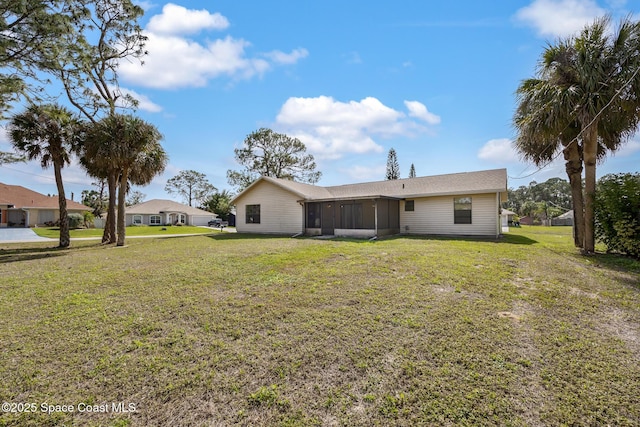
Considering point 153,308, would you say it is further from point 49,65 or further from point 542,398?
point 49,65

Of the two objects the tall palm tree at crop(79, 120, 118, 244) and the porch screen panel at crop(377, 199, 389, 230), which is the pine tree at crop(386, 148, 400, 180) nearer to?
the porch screen panel at crop(377, 199, 389, 230)

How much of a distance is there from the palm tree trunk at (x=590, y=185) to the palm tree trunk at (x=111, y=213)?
69.2 feet

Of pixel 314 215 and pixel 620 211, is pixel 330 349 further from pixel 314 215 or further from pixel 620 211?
pixel 314 215

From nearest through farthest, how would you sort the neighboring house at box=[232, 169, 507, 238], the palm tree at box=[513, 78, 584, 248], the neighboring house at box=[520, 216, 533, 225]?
the palm tree at box=[513, 78, 584, 248], the neighboring house at box=[232, 169, 507, 238], the neighboring house at box=[520, 216, 533, 225]

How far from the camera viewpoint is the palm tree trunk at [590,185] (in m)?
9.62

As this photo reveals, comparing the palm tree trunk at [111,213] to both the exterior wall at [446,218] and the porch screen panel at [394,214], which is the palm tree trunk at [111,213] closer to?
the porch screen panel at [394,214]

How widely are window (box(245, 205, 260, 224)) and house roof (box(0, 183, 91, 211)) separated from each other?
25.4m

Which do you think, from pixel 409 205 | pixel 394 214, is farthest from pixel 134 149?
pixel 409 205

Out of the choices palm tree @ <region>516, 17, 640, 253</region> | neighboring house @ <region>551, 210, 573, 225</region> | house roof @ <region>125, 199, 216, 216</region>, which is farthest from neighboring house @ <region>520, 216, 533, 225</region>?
house roof @ <region>125, 199, 216, 216</region>

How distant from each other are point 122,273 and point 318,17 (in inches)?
401

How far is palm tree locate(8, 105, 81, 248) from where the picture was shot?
519 inches

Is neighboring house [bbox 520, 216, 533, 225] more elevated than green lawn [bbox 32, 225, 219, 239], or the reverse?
neighboring house [bbox 520, 216, 533, 225]

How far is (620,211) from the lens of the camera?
8977 mm

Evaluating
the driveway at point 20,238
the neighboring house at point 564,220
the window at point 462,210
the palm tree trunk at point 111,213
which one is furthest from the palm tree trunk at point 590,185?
the neighboring house at point 564,220
